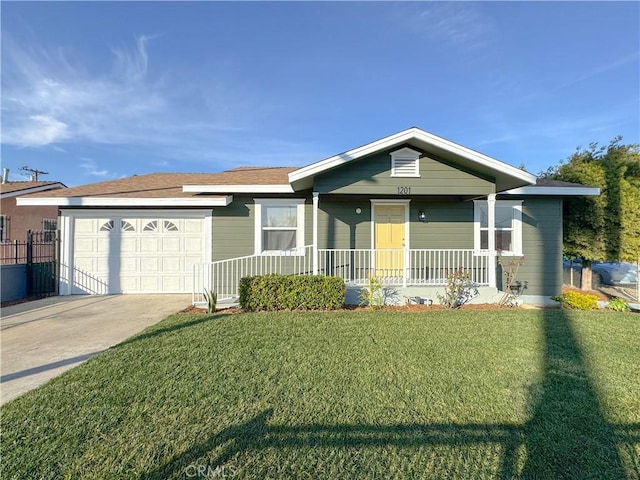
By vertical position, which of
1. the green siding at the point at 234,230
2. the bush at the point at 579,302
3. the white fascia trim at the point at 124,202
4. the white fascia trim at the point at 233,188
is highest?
the white fascia trim at the point at 233,188

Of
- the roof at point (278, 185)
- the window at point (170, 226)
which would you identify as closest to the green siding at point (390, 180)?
the roof at point (278, 185)

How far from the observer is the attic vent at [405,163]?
7586 millimetres

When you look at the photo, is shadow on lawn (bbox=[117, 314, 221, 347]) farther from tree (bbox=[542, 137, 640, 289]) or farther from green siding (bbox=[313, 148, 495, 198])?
tree (bbox=[542, 137, 640, 289])

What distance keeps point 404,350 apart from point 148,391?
10.6 feet

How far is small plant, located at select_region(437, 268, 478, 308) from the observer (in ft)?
23.7

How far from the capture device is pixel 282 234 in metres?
8.70

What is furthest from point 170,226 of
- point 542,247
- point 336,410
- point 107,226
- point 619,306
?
point 619,306

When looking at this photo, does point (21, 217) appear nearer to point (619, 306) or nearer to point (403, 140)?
point (403, 140)

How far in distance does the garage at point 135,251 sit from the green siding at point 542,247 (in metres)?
9.36

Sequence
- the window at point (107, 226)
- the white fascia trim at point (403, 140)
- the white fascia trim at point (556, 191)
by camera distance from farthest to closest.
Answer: the window at point (107, 226) → the white fascia trim at point (556, 191) → the white fascia trim at point (403, 140)

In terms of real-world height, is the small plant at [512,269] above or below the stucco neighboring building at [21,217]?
below

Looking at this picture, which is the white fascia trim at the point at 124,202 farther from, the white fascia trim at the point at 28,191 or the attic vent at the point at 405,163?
the attic vent at the point at 405,163

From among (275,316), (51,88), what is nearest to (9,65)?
(51,88)

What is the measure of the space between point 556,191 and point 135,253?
12025mm
